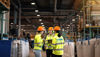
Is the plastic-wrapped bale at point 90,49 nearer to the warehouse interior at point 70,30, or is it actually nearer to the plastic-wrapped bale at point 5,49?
the warehouse interior at point 70,30

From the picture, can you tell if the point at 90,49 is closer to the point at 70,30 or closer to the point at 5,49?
the point at 5,49

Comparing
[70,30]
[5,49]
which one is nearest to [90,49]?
[5,49]

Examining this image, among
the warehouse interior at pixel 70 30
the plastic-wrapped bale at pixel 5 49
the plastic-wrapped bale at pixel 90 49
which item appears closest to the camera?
the plastic-wrapped bale at pixel 5 49

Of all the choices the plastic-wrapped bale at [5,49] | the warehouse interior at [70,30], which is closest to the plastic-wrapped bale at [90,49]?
the warehouse interior at [70,30]

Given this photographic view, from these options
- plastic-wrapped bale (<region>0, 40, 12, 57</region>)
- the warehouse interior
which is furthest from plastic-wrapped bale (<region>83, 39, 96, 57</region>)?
plastic-wrapped bale (<region>0, 40, 12, 57</region>)

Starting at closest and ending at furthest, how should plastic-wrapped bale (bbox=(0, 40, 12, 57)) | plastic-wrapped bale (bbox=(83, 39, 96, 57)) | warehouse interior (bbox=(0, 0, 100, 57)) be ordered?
plastic-wrapped bale (bbox=(0, 40, 12, 57)), plastic-wrapped bale (bbox=(83, 39, 96, 57)), warehouse interior (bbox=(0, 0, 100, 57))

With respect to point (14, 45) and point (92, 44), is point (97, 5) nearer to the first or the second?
point (92, 44)

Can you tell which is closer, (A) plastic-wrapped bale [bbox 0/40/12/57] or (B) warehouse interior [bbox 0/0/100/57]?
(A) plastic-wrapped bale [bbox 0/40/12/57]

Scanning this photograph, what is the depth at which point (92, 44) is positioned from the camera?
7809mm

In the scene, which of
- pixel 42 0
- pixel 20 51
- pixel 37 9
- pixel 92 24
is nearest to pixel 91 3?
pixel 92 24

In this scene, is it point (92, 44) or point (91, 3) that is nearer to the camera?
point (92, 44)

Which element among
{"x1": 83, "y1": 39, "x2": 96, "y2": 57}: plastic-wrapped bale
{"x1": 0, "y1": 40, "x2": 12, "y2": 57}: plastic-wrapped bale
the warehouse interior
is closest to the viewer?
{"x1": 0, "y1": 40, "x2": 12, "y2": 57}: plastic-wrapped bale

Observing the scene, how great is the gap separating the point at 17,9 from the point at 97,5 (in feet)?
56.0

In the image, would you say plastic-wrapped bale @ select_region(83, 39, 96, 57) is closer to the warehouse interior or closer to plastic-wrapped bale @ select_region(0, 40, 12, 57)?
the warehouse interior
